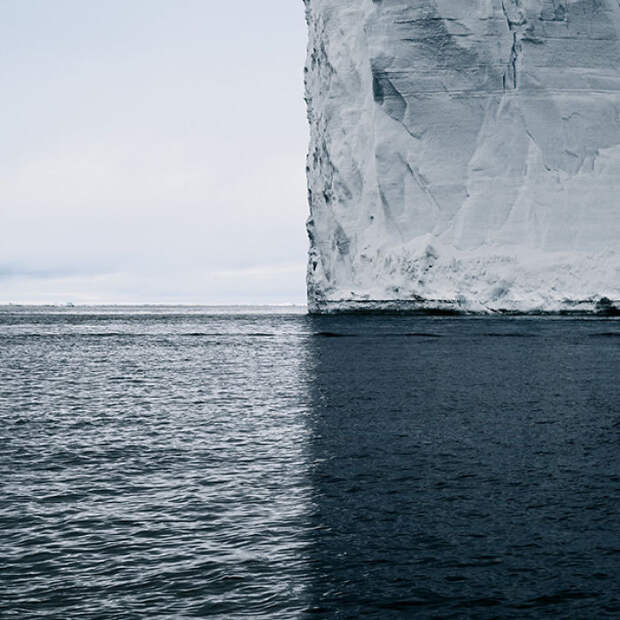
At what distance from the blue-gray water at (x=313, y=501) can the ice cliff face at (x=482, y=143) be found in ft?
114

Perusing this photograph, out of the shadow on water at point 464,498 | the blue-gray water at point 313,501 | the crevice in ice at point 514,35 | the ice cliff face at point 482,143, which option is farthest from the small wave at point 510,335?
the crevice in ice at point 514,35

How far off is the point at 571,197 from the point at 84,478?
163ft

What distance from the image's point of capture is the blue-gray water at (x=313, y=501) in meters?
5.82

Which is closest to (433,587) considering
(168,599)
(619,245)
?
(168,599)

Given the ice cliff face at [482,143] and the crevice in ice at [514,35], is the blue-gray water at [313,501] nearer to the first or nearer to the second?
the ice cliff face at [482,143]

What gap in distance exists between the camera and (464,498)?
8.51m

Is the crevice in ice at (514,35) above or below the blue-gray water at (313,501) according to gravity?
above

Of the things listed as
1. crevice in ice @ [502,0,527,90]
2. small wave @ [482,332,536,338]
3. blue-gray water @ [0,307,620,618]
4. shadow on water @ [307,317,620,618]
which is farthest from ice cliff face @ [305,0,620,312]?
blue-gray water @ [0,307,620,618]

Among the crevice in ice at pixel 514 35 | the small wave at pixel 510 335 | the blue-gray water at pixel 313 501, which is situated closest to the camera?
the blue-gray water at pixel 313 501

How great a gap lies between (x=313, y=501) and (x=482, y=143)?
4993cm

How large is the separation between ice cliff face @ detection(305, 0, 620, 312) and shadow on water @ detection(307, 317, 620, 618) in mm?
34312

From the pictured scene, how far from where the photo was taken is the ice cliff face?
53.7m

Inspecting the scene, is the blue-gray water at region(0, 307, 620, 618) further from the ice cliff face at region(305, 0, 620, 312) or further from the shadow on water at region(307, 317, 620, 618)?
the ice cliff face at region(305, 0, 620, 312)

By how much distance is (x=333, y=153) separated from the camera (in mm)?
58781
